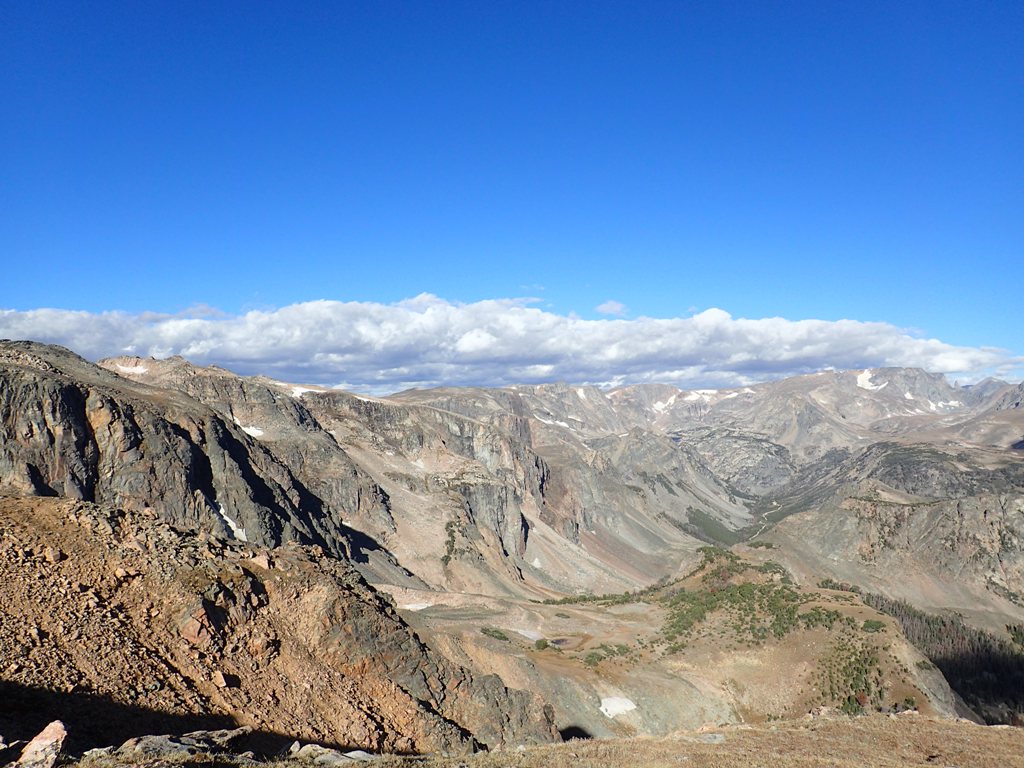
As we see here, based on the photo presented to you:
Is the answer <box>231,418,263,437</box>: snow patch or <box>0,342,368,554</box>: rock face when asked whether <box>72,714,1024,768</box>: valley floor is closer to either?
<box>0,342,368,554</box>: rock face

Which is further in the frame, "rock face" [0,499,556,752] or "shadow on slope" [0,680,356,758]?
"rock face" [0,499,556,752]

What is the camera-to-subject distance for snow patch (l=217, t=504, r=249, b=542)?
7906 centimetres

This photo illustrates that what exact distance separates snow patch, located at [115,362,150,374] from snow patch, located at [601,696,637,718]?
13345cm

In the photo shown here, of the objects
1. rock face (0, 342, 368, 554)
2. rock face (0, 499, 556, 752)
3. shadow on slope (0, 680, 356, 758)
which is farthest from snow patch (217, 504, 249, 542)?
shadow on slope (0, 680, 356, 758)

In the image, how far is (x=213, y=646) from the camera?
73.5 ft

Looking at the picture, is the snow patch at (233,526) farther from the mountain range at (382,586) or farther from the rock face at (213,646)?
the rock face at (213,646)

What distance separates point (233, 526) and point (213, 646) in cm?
6400

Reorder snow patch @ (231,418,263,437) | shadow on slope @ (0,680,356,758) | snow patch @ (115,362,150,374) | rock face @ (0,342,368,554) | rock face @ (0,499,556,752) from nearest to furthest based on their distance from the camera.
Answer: shadow on slope @ (0,680,356,758), rock face @ (0,499,556,752), rock face @ (0,342,368,554), snow patch @ (231,418,263,437), snow patch @ (115,362,150,374)

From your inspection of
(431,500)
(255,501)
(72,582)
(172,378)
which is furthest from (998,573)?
(172,378)

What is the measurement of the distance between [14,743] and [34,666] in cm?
543

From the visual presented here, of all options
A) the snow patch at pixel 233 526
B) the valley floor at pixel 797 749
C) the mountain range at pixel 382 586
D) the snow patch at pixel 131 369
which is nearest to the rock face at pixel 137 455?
the snow patch at pixel 233 526

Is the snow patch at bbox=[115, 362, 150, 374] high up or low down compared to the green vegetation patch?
up

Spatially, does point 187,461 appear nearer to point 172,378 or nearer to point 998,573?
point 172,378

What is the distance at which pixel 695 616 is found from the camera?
65.8 metres
